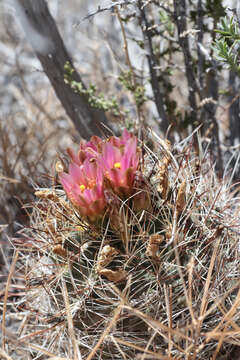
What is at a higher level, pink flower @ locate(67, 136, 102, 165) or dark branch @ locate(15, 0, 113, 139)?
dark branch @ locate(15, 0, 113, 139)

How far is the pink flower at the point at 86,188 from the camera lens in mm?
958

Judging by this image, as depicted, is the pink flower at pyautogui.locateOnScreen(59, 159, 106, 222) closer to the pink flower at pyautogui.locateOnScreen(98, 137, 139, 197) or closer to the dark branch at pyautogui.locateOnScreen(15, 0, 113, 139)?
the pink flower at pyautogui.locateOnScreen(98, 137, 139, 197)

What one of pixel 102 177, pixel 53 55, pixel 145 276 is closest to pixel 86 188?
pixel 102 177

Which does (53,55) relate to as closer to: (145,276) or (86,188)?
(86,188)

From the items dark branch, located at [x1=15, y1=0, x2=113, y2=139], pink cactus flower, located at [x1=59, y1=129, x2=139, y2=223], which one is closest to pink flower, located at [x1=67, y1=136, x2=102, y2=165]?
pink cactus flower, located at [x1=59, y1=129, x2=139, y2=223]

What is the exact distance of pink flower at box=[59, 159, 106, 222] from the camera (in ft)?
3.14

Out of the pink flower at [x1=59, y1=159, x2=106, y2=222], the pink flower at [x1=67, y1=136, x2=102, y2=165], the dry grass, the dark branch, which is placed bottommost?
the dry grass

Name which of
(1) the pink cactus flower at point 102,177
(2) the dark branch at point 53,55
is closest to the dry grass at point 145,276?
(1) the pink cactus flower at point 102,177

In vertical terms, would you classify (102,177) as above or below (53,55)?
below

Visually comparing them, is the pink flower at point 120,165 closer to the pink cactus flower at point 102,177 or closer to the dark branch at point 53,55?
the pink cactus flower at point 102,177

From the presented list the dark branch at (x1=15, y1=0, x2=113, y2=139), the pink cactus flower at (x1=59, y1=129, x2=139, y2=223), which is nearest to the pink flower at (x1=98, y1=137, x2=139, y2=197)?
the pink cactus flower at (x1=59, y1=129, x2=139, y2=223)

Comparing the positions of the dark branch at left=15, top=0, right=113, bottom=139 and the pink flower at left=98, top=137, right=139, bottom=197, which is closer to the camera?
the pink flower at left=98, top=137, right=139, bottom=197

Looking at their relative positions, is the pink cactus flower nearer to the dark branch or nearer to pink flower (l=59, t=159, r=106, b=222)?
pink flower (l=59, t=159, r=106, b=222)

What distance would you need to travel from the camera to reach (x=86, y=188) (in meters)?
1.01
